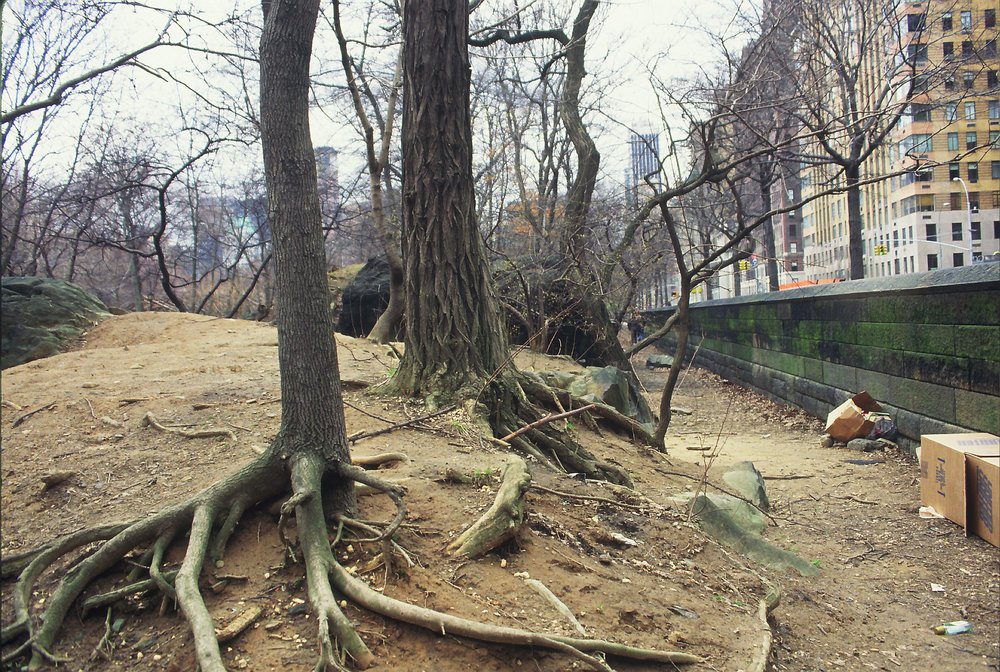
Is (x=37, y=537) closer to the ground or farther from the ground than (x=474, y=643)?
farther from the ground

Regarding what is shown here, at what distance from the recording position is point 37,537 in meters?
3.88

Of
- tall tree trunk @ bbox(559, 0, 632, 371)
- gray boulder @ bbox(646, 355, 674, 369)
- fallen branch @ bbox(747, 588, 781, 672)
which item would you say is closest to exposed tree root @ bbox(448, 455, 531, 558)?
fallen branch @ bbox(747, 588, 781, 672)

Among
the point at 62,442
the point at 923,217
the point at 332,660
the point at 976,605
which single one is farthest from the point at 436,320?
the point at 923,217

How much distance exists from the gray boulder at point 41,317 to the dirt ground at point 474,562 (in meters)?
3.29

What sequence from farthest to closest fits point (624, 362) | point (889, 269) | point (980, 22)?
point (889, 269) → point (980, 22) → point (624, 362)

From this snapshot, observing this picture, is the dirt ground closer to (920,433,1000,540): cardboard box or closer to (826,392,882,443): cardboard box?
(920,433,1000,540): cardboard box

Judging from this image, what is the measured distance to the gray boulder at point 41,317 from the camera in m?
10.5

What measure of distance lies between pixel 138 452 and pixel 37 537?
3.21ft

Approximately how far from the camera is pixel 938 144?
759 inches

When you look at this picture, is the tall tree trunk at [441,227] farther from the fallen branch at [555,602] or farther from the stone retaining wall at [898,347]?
the stone retaining wall at [898,347]

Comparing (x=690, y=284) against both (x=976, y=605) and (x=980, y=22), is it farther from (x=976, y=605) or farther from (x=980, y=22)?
(x=980, y=22)

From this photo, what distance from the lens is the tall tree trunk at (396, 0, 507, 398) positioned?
5.97 meters

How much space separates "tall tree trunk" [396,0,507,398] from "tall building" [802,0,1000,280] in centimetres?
396

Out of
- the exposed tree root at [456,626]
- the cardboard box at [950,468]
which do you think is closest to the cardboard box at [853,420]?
the cardboard box at [950,468]
